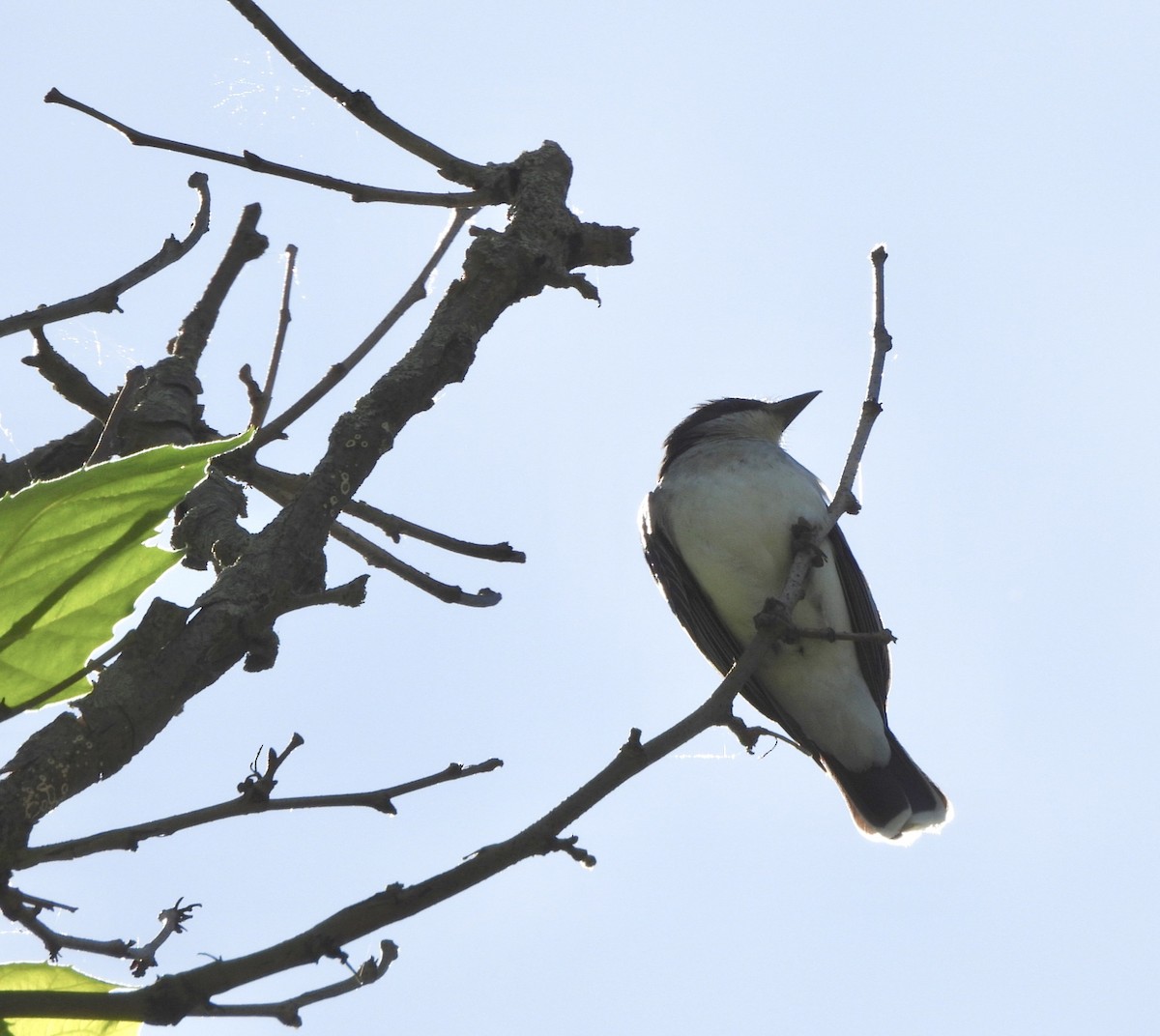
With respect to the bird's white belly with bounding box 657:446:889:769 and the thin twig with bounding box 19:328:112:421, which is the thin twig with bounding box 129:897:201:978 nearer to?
the thin twig with bounding box 19:328:112:421

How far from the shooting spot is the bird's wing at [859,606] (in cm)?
582

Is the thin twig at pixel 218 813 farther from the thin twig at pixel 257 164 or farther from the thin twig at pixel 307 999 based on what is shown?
the thin twig at pixel 257 164

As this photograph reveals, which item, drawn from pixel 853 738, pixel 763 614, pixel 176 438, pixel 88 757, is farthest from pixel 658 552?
pixel 88 757

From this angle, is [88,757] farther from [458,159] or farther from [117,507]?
[458,159]

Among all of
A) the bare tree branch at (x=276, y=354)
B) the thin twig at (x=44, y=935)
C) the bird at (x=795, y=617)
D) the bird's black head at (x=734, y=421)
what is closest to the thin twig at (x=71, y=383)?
the bare tree branch at (x=276, y=354)

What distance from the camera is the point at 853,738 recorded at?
5.99 m

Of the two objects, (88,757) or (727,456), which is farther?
(727,456)

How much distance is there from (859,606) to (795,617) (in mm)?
280

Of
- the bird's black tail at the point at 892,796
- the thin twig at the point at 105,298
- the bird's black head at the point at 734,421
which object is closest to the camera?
the thin twig at the point at 105,298

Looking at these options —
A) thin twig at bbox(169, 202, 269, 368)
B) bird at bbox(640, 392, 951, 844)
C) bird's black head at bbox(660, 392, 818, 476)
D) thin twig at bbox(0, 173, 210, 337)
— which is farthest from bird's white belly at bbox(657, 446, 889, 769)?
thin twig at bbox(0, 173, 210, 337)

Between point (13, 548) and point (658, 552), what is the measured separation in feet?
15.5

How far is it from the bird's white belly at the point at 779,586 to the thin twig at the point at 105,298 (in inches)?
137

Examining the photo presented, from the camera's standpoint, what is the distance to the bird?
19.1 feet

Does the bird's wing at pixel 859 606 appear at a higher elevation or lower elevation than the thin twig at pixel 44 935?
higher
